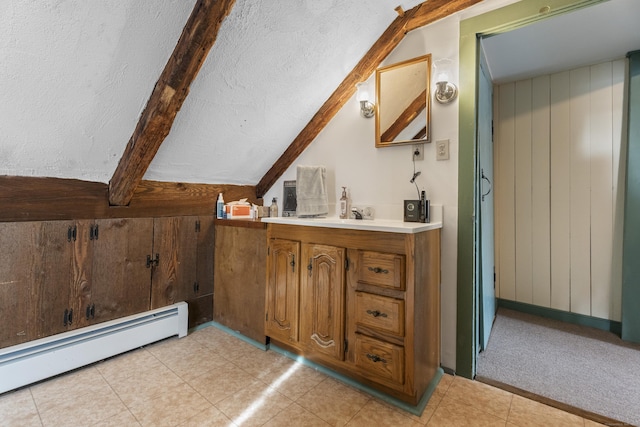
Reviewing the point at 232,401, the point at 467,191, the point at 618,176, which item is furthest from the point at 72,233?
the point at 618,176

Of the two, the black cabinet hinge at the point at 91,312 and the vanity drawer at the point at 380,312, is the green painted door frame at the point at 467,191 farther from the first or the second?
the black cabinet hinge at the point at 91,312

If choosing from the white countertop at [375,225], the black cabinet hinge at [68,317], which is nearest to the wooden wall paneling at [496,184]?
the white countertop at [375,225]

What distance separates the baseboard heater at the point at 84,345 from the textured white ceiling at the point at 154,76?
979 mm

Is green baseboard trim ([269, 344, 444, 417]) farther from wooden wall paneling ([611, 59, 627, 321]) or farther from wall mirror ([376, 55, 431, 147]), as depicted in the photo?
wooden wall paneling ([611, 59, 627, 321])

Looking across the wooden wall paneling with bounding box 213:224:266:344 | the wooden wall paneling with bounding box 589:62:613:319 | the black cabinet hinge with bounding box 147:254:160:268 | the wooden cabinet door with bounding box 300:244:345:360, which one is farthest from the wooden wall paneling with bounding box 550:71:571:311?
the black cabinet hinge with bounding box 147:254:160:268

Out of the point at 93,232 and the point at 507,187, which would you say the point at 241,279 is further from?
the point at 507,187

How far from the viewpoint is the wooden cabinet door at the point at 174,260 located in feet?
7.38

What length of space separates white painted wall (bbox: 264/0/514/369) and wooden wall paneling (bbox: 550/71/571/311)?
140 cm

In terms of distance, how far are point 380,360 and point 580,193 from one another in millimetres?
2308

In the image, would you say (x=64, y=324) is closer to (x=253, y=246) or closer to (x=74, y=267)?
(x=74, y=267)

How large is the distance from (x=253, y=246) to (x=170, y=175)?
841 millimetres

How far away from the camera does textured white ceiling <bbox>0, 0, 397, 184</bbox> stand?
4.27 ft

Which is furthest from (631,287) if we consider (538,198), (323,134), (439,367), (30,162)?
(30,162)

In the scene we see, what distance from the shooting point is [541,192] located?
2691 millimetres
